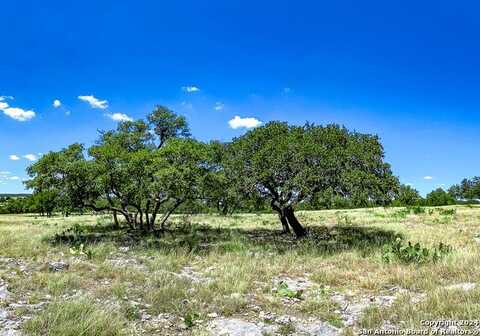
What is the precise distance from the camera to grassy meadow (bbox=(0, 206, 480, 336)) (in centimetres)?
850

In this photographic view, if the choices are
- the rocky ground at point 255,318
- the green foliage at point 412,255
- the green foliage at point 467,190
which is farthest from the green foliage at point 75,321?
the green foliage at point 467,190

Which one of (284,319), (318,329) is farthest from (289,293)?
(318,329)

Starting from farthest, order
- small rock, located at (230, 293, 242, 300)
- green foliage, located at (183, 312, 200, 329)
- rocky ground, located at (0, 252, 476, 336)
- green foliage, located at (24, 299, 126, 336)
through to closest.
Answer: small rock, located at (230, 293, 242, 300), green foliage, located at (183, 312, 200, 329), rocky ground, located at (0, 252, 476, 336), green foliage, located at (24, 299, 126, 336)

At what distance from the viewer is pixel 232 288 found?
11.2 m

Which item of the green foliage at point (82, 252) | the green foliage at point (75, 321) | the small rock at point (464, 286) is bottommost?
the small rock at point (464, 286)

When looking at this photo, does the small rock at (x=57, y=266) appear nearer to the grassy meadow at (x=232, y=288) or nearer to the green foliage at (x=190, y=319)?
the grassy meadow at (x=232, y=288)

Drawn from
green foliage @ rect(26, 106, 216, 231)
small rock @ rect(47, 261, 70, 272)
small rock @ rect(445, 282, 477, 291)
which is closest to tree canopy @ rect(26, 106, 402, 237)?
green foliage @ rect(26, 106, 216, 231)

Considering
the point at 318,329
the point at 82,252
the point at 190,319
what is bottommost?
the point at 318,329

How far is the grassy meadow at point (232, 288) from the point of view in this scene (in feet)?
27.9

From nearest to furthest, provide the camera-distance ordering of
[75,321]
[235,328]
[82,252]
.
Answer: [75,321], [235,328], [82,252]

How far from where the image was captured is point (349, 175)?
1878 centimetres

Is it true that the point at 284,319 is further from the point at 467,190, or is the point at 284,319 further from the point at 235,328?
the point at 467,190

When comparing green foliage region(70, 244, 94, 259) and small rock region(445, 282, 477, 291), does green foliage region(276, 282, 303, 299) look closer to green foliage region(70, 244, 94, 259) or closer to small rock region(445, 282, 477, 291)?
small rock region(445, 282, 477, 291)

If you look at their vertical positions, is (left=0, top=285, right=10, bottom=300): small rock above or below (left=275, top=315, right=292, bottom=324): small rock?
above
